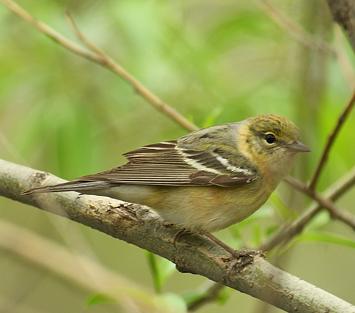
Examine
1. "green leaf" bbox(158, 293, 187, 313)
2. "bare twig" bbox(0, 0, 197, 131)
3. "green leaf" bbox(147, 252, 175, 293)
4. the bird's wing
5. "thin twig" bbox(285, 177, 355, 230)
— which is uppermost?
"bare twig" bbox(0, 0, 197, 131)

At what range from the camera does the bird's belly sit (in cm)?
498

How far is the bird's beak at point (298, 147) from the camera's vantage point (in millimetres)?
5173

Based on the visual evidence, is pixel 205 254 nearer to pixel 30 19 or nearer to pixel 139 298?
pixel 139 298

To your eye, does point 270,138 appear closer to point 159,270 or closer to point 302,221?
point 302,221

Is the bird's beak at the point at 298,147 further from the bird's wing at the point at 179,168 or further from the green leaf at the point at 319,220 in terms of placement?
the green leaf at the point at 319,220

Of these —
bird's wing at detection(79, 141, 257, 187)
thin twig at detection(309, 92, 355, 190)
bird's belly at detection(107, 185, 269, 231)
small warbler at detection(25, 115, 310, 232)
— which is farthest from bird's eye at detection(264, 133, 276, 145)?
thin twig at detection(309, 92, 355, 190)

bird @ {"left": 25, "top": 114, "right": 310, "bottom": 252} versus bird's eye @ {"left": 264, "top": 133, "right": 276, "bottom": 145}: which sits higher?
bird's eye @ {"left": 264, "top": 133, "right": 276, "bottom": 145}

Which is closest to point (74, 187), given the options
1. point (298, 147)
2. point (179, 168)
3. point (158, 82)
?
point (179, 168)

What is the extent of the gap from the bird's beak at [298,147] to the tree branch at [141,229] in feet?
2.86

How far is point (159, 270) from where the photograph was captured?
454 cm

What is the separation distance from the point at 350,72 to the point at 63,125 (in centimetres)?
185

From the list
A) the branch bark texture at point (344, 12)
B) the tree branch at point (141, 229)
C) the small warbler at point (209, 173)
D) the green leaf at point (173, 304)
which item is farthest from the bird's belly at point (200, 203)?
the branch bark texture at point (344, 12)

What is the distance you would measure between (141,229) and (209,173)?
871 millimetres

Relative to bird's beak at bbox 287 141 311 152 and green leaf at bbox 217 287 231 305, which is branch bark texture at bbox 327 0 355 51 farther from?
green leaf at bbox 217 287 231 305
